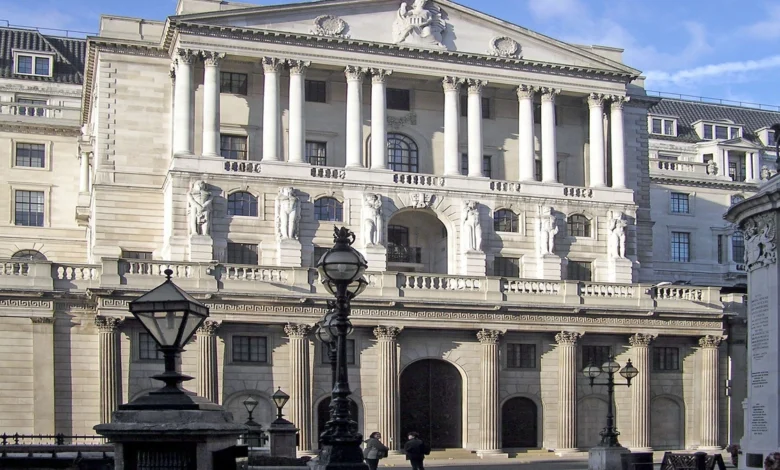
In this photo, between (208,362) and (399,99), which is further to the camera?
(399,99)

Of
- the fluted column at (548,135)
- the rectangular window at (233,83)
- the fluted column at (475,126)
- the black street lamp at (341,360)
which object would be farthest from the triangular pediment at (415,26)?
the black street lamp at (341,360)

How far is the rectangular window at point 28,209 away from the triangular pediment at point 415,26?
2149 centimetres

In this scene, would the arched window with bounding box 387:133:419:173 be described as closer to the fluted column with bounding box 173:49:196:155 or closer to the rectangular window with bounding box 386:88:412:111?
the rectangular window with bounding box 386:88:412:111

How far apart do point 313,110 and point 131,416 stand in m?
54.1

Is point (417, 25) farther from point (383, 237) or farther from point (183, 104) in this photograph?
point (183, 104)

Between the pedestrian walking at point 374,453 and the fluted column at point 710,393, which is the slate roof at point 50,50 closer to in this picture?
the fluted column at point 710,393

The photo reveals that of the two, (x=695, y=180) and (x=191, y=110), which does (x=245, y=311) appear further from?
(x=695, y=180)

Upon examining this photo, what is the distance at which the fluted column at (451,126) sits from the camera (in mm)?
69875

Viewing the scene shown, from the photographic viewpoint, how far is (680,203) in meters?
97.9

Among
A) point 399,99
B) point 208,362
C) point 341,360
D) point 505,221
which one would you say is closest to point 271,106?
point 399,99

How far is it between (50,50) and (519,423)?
5125 centimetres

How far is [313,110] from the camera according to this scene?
70.0m

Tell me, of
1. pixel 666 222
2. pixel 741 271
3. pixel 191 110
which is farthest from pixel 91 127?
pixel 741 271

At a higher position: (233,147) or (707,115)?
(707,115)
